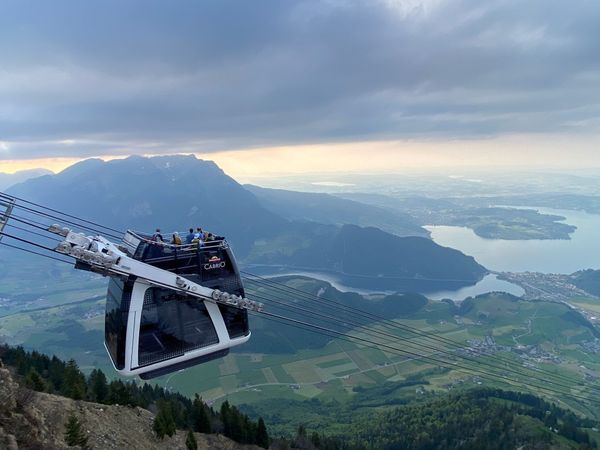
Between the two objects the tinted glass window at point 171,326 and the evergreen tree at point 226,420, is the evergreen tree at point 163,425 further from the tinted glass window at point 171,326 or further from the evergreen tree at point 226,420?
the evergreen tree at point 226,420

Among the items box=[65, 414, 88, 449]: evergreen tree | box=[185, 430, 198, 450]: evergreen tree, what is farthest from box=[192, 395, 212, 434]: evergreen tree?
box=[65, 414, 88, 449]: evergreen tree

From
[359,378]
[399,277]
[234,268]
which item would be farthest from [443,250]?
[234,268]

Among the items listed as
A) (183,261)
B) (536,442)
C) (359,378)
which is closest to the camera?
(183,261)

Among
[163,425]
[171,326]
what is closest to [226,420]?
[163,425]

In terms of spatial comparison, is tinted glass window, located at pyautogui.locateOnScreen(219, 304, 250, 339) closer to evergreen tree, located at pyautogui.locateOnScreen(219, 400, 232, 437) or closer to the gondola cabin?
the gondola cabin

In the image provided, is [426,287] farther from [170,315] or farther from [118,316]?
[118,316]

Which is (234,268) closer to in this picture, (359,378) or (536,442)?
(536,442)

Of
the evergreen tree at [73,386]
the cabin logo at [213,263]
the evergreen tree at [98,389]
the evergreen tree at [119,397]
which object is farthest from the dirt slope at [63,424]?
the cabin logo at [213,263]
